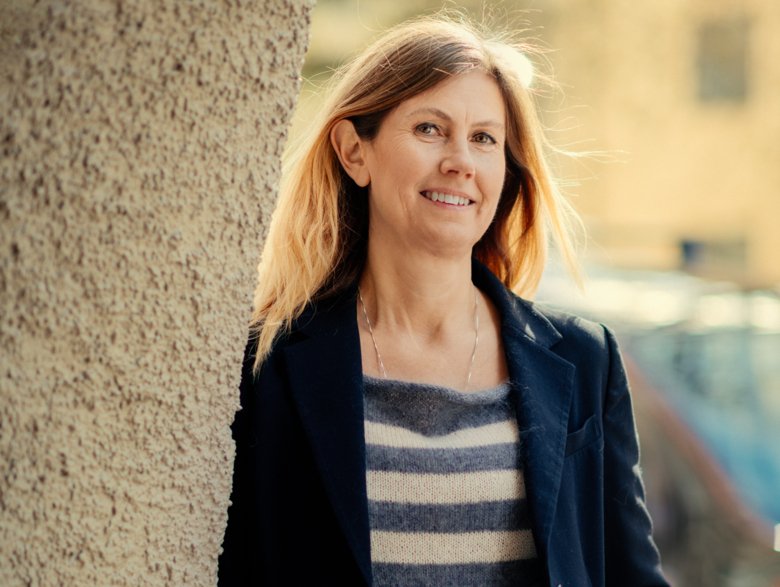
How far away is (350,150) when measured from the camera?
244 centimetres

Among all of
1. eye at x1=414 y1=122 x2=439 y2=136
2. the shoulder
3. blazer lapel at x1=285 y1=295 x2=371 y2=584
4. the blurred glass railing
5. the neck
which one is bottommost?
the blurred glass railing

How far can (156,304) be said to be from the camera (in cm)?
125

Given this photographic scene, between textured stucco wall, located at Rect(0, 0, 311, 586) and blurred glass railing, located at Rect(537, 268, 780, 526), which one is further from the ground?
textured stucco wall, located at Rect(0, 0, 311, 586)

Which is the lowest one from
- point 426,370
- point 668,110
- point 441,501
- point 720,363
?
point 720,363

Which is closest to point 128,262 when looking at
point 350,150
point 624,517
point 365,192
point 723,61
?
point 350,150

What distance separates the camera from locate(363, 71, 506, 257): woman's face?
221 centimetres

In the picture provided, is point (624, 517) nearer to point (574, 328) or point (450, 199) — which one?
point (574, 328)

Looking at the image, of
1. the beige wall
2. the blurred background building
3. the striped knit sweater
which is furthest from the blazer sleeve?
the beige wall

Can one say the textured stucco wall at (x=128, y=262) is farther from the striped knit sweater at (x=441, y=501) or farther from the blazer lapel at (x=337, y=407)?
the striped knit sweater at (x=441, y=501)

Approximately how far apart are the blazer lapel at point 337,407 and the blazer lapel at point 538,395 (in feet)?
1.20

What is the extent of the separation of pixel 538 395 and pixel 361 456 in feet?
1.55

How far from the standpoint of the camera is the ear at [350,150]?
2.40 metres

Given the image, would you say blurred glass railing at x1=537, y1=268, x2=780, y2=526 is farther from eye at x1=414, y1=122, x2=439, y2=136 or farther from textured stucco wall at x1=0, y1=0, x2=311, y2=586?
textured stucco wall at x1=0, y1=0, x2=311, y2=586

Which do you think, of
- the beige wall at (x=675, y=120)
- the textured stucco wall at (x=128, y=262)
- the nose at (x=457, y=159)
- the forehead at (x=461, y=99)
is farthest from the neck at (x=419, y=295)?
the beige wall at (x=675, y=120)
